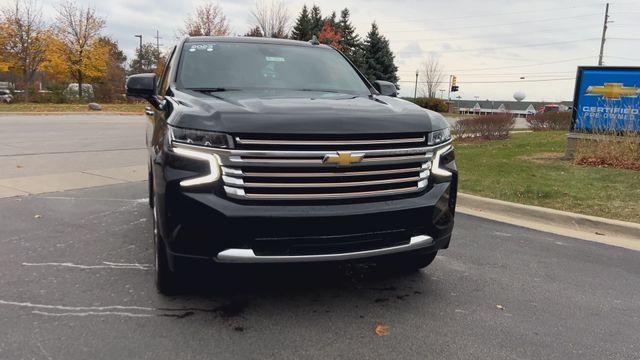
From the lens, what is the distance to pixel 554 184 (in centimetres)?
791

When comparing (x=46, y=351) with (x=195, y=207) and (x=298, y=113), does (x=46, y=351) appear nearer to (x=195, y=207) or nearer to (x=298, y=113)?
(x=195, y=207)

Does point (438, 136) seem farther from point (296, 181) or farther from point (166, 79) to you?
point (166, 79)

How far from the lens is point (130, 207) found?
6398 mm

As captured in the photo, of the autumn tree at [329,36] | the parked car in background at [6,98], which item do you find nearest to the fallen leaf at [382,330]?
the parked car in background at [6,98]

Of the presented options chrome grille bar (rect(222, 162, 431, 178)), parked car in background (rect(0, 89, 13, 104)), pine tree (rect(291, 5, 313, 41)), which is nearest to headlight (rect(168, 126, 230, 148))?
chrome grille bar (rect(222, 162, 431, 178))

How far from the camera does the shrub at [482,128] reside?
16.7 meters

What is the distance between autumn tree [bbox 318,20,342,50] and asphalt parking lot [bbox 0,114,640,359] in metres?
44.1

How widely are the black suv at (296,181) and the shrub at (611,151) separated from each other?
7127 mm

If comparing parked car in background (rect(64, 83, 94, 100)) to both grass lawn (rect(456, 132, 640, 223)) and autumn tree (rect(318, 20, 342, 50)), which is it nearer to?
autumn tree (rect(318, 20, 342, 50))

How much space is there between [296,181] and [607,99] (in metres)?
9.08

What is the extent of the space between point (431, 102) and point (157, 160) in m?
51.9

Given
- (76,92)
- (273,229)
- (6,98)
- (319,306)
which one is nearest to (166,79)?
(273,229)

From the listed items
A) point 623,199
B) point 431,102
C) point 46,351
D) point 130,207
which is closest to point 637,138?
point 623,199

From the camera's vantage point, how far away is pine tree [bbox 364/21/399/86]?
48688mm
